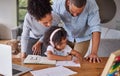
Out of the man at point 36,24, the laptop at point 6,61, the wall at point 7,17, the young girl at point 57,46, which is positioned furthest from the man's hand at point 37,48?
the wall at point 7,17

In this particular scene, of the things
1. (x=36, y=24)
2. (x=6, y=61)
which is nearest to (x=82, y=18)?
(x=36, y=24)

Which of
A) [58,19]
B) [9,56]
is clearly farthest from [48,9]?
[9,56]

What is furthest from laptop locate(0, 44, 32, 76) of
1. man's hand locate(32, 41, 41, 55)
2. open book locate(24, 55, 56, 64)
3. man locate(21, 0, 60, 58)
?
man's hand locate(32, 41, 41, 55)

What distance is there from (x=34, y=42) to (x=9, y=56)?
2.93ft

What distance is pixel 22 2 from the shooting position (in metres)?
6.16

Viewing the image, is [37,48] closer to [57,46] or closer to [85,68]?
[57,46]

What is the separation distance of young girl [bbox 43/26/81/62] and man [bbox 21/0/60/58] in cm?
10

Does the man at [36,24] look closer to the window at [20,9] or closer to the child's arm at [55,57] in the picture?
the child's arm at [55,57]

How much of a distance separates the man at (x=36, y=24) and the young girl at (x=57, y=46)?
0.10 m

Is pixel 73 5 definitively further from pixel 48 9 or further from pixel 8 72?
pixel 8 72

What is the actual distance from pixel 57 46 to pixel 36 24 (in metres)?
0.33

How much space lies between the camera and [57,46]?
1808 mm

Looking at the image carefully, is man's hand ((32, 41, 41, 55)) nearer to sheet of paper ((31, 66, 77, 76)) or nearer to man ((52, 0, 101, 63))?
man ((52, 0, 101, 63))

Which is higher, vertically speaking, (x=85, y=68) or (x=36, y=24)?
(x=36, y=24)
